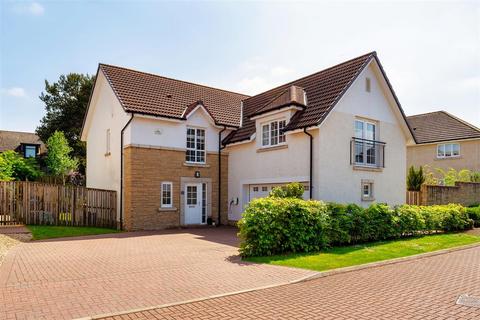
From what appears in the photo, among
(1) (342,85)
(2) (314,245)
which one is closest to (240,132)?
(1) (342,85)

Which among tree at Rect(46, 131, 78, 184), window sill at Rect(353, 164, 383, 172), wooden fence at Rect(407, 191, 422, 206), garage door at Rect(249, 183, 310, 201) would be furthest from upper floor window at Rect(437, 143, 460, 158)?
tree at Rect(46, 131, 78, 184)

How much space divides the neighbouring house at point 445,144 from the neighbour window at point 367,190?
46.5ft

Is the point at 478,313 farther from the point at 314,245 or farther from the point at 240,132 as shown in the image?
the point at 240,132

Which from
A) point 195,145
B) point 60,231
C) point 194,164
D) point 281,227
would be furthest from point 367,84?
point 60,231

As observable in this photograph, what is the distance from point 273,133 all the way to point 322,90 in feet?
10.9

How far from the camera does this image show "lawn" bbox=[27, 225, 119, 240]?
15.5 metres

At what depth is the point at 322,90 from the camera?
18.7m

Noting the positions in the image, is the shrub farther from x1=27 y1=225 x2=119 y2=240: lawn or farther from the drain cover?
x1=27 y1=225 x2=119 y2=240: lawn

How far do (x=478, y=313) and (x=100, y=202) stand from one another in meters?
17.2

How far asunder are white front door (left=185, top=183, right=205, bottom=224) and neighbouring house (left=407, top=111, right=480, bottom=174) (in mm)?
19788

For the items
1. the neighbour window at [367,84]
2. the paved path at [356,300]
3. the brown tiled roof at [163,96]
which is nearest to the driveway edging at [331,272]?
the paved path at [356,300]

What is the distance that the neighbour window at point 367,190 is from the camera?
18.7 metres

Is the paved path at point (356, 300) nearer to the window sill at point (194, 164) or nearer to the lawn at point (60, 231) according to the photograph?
the lawn at point (60, 231)

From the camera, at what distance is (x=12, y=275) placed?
8789mm
